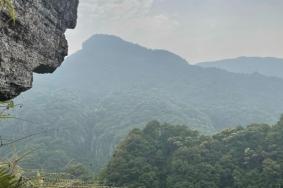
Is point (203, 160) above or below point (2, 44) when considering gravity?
below

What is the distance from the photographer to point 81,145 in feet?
393

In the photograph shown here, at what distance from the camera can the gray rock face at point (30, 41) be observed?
4293mm

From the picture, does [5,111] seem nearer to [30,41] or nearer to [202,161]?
[30,41]

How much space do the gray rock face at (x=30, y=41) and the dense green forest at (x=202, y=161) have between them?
33329 mm

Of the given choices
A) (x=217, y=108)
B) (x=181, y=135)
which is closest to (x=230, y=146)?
(x=181, y=135)

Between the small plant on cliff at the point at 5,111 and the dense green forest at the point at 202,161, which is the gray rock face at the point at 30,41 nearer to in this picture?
the small plant on cliff at the point at 5,111

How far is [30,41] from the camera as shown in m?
5.02

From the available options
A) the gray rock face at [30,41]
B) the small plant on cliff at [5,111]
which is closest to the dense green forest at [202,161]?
the gray rock face at [30,41]

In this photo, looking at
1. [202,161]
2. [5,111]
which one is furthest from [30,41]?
[202,161]

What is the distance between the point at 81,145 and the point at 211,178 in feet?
264

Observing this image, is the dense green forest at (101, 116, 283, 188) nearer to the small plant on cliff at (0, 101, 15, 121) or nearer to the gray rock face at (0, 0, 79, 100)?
the gray rock face at (0, 0, 79, 100)

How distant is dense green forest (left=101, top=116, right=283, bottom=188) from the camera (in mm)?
41500

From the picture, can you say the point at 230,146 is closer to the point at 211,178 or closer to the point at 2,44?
the point at 211,178

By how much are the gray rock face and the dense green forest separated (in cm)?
3333
